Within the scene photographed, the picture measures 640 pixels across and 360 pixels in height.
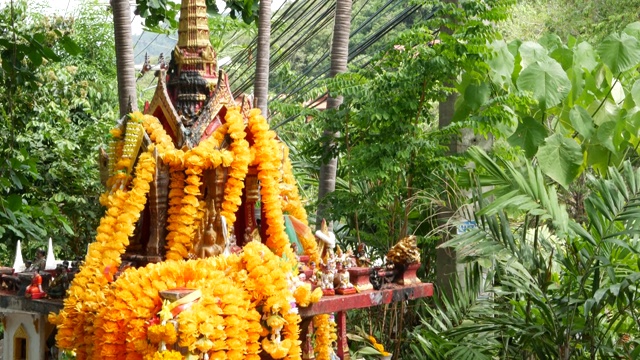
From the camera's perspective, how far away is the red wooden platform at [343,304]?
7637mm

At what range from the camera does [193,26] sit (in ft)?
27.2

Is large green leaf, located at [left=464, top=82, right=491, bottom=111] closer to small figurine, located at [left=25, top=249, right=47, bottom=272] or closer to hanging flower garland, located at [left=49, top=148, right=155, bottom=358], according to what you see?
hanging flower garland, located at [left=49, top=148, right=155, bottom=358]

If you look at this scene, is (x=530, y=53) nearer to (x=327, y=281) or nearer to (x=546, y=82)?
(x=546, y=82)

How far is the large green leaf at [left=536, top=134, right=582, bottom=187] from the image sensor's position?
1027 cm

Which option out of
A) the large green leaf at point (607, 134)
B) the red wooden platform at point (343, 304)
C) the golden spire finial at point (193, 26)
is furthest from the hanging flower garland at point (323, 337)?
the large green leaf at point (607, 134)

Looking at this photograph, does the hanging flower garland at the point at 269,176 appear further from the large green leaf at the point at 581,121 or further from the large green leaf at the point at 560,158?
the large green leaf at the point at 581,121

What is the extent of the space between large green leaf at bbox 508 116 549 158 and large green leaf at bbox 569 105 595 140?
357 millimetres

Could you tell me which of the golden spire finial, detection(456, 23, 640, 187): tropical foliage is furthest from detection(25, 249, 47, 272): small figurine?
detection(456, 23, 640, 187): tropical foliage

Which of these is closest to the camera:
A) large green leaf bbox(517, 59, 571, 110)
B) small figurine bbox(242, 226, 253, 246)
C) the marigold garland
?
the marigold garland

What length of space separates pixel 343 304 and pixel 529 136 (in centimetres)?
378

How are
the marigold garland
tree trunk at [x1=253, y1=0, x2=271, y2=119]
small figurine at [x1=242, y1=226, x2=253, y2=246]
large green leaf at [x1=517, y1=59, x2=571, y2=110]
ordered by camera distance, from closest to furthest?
the marigold garland → small figurine at [x1=242, y1=226, x2=253, y2=246] → large green leaf at [x1=517, y1=59, x2=571, y2=110] → tree trunk at [x1=253, y1=0, x2=271, y2=119]

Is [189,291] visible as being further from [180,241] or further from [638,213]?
[638,213]

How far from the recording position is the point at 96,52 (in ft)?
64.4

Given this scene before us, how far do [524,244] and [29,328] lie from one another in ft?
14.8
